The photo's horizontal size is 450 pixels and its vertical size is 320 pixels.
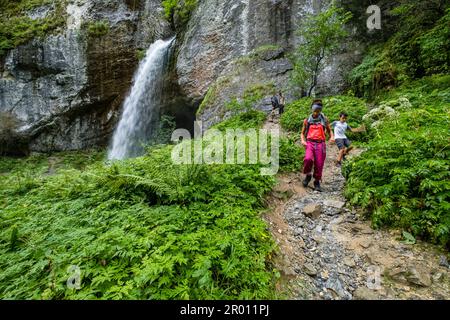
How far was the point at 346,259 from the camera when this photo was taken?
3.39 m

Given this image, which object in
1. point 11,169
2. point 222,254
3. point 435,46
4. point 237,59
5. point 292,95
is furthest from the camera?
point 11,169

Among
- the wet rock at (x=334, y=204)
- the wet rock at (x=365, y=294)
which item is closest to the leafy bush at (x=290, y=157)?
the wet rock at (x=334, y=204)

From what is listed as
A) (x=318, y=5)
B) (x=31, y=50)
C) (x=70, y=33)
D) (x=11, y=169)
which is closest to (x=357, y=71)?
(x=318, y=5)

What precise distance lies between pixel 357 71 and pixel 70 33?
2024 cm

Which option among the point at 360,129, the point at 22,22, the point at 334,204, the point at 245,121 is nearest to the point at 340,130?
the point at 360,129

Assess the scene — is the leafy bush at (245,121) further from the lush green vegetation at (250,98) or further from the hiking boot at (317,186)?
the hiking boot at (317,186)

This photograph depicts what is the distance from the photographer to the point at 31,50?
18188mm

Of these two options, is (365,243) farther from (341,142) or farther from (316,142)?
(341,142)

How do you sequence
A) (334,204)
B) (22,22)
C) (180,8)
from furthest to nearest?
(180,8) < (22,22) < (334,204)

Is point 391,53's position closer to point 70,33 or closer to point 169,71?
point 169,71

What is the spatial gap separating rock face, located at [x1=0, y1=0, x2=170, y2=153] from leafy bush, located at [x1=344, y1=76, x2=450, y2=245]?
62.6ft

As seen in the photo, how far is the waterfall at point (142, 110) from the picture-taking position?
696 inches

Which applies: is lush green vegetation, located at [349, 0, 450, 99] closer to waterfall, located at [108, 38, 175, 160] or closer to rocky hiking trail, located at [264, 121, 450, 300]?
rocky hiking trail, located at [264, 121, 450, 300]

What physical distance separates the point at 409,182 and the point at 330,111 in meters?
7.00
